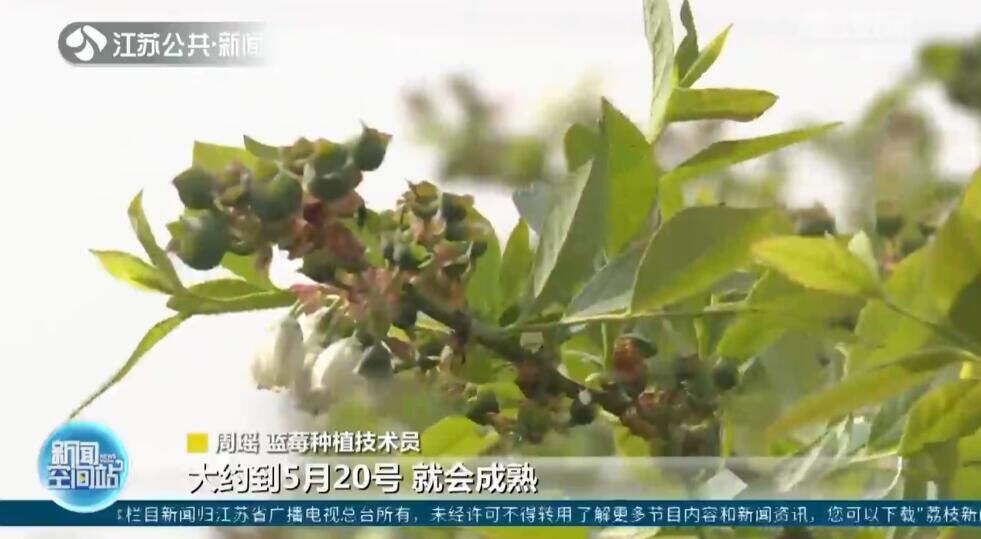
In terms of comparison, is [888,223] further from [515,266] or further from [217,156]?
[217,156]

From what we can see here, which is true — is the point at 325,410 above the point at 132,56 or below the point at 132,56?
below

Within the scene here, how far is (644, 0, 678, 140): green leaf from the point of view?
0.46 meters

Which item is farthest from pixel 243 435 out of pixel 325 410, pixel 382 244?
pixel 382 244

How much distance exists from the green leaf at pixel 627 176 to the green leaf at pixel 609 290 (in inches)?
0.4

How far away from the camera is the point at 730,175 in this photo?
1.73 feet

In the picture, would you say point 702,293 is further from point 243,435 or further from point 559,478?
point 243,435

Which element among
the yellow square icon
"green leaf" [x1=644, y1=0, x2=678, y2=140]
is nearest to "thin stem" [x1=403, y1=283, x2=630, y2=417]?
"green leaf" [x1=644, y1=0, x2=678, y2=140]

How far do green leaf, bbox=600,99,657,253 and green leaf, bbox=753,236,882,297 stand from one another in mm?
54

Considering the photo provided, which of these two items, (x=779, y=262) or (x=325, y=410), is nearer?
(x=779, y=262)

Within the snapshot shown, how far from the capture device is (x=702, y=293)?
444mm

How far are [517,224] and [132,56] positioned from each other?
0.26 m

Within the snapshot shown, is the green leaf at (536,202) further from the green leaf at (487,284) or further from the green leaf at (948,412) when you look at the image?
the green leaf at (948,412)

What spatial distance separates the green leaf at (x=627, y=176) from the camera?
1.44 feet

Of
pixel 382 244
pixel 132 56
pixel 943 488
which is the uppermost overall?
pixel 132 56
